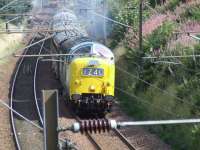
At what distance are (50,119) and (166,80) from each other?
54.7 ft

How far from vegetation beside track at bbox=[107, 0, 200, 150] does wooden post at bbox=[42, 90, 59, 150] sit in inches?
441

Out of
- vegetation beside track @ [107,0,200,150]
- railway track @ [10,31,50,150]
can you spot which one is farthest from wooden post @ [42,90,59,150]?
railway track @ [10,31,50,150]

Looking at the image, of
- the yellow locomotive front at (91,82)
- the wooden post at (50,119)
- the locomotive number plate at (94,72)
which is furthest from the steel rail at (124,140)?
the wooden post at (50,119)

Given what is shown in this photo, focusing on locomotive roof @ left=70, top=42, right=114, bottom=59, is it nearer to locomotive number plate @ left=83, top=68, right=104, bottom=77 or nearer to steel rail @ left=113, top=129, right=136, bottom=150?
locomotive number plate @ left=83, top=68, right=104, bottom=77

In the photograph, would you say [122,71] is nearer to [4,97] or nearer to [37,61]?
[4,97]

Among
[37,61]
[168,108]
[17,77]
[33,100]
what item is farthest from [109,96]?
[37,61]

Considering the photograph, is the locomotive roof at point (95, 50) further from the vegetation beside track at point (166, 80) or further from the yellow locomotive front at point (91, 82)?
the vegetation beside track at point (166, 80)

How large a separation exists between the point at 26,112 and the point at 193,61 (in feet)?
22.2

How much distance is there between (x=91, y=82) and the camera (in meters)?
20.2

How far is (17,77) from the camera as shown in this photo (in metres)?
31.9

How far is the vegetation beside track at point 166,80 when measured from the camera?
18128 millimetres

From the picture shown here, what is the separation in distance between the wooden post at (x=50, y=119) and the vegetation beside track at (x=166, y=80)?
11.2 metres

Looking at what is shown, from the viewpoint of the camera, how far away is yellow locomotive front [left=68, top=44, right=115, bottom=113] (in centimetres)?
2023

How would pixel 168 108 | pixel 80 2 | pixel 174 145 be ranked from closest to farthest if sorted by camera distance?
pixel 174 145 < pixel 168 108 < pixel 80 2
